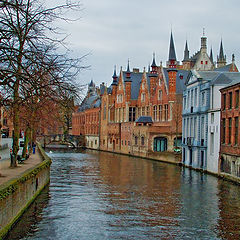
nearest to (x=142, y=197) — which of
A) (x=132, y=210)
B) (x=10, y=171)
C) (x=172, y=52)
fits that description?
(x=132, y=210)

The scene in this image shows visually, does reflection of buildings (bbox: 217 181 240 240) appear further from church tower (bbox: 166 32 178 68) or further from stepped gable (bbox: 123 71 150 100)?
stepped gable (bbox: 123 71 150 100)

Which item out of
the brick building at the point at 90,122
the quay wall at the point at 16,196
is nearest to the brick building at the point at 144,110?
the brick building at the point at 90,122

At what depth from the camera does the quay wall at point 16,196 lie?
14.3 meters

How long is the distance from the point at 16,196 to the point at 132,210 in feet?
20.6

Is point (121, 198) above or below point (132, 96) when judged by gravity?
below

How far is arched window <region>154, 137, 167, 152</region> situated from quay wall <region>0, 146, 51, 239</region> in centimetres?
3683

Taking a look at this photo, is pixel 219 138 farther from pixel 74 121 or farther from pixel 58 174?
pixel 74 121

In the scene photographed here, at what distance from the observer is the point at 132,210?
2064cm

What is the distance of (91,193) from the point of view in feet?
83.9

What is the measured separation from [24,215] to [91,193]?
290 inches

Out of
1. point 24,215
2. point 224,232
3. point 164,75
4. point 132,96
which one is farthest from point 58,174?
point 132,96

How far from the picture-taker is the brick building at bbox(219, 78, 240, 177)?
31.5 metres

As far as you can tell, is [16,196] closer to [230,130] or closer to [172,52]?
[230,130]

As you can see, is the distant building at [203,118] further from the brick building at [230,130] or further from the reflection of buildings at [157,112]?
the brick building at [230,130]
